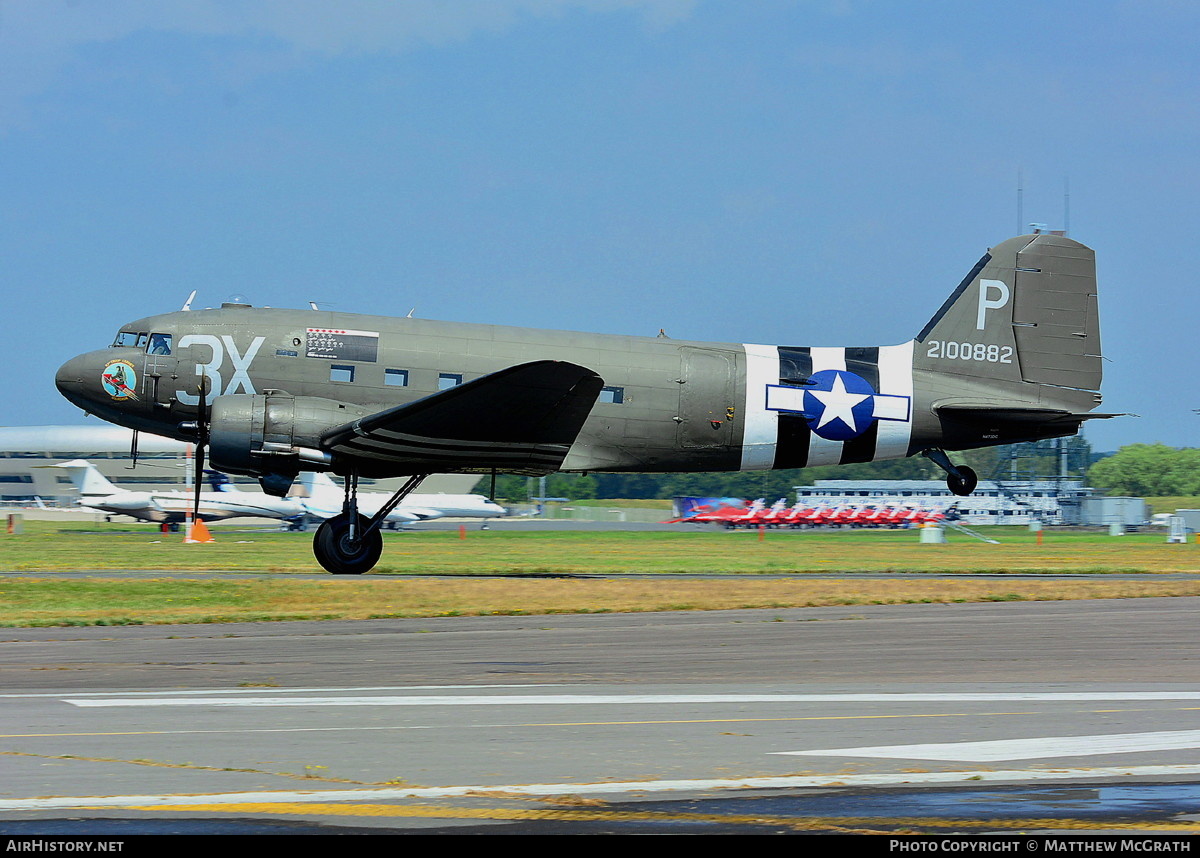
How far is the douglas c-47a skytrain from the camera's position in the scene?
71.6ft

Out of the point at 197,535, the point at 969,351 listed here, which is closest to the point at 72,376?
the point at 969,351

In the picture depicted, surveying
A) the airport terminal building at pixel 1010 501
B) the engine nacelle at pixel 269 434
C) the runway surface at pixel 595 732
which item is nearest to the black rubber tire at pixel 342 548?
the engine nacelle at pixel 269 434

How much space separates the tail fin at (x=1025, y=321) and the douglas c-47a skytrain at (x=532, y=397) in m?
0.05

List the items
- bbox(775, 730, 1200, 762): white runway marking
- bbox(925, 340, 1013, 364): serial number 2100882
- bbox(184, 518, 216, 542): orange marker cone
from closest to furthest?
bbox(775, 730, 1200, 762): white runway marking
bbox(925, 340, 1013, 364): serial number 2100882
bbox(184, 518, 216, 542): orange marker cone

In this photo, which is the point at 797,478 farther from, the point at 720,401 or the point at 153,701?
the point at 153,701

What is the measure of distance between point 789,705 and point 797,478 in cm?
13215

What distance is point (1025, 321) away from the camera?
26422 millimetres

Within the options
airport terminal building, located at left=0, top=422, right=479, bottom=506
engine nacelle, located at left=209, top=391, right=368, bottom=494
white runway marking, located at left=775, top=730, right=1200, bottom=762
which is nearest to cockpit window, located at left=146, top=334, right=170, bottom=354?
engine nacelle, located at left=209, top=391, right=368, bottom=494

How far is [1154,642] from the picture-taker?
1489cm

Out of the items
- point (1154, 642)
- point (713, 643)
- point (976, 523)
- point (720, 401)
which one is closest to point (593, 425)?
point (720, 401)

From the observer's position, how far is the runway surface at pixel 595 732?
6.03m

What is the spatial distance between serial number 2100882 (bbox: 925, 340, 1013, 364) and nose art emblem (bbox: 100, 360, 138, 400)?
1615cm

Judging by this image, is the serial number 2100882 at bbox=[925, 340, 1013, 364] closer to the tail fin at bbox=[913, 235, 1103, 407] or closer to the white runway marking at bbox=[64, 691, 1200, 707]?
the tail fin at bbox=[913, 235, 1103, 407]

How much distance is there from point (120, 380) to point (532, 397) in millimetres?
8051
